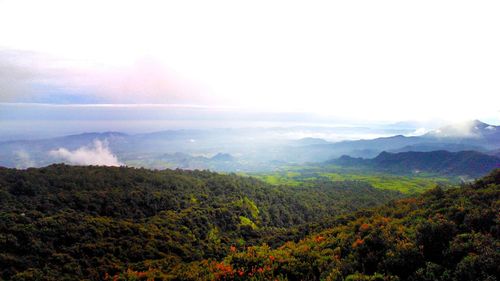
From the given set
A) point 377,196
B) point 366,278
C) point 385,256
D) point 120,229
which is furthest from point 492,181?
point 377,196

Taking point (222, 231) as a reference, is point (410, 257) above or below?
above

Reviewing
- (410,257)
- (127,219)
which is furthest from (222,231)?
(410,257)

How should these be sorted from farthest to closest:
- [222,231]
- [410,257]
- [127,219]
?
[222,231]
[127,219]
[410,257]

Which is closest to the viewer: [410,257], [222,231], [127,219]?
[410,257]

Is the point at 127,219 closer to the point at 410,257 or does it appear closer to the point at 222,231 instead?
the point at 222,231

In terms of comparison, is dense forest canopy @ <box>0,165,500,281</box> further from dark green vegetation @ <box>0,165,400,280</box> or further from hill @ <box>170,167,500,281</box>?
dark green vegetation @ <box>0,165,400,280</box>

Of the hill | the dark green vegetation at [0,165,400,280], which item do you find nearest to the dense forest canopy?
the hill

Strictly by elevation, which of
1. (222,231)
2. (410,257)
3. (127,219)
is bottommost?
(222,231)

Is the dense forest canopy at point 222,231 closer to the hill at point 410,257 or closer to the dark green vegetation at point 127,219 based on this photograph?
the hill at point 410,257

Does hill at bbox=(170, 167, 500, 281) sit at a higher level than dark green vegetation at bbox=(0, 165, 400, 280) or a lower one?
higher
